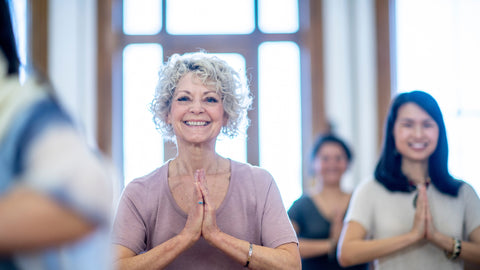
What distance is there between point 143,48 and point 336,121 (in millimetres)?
1842

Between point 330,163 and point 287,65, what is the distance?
151cm

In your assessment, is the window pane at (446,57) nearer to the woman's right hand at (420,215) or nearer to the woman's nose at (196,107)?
the woman's right hand at (420,215)

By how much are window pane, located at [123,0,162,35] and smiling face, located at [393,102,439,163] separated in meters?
2.84

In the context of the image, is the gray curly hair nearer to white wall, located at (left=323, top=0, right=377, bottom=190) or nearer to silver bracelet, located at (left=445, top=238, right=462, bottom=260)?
silver bracelet, located at (left=445, top=238, right=462, bottom=260)

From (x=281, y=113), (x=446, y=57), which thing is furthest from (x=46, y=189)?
(x=446, y=57)

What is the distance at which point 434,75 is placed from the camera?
431 centimetres

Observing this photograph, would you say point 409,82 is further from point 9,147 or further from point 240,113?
point 9,147

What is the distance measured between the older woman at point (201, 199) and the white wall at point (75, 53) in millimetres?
2580

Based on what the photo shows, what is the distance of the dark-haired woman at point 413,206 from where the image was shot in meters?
2.01

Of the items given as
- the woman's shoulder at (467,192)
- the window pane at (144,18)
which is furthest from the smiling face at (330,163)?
the window pane at (144,18)

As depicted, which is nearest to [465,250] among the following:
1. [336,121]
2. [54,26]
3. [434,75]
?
[336,121]

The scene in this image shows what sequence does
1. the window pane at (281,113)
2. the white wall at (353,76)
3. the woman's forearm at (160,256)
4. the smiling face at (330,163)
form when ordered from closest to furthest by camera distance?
1. the woman's forearm at (160,256)
2. the smiling face at (330,163)
3. the white wall at (353,76)
4. the window pane at (281,113)

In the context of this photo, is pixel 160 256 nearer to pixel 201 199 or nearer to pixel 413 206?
pixel 201 199

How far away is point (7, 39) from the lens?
0.84 meters
